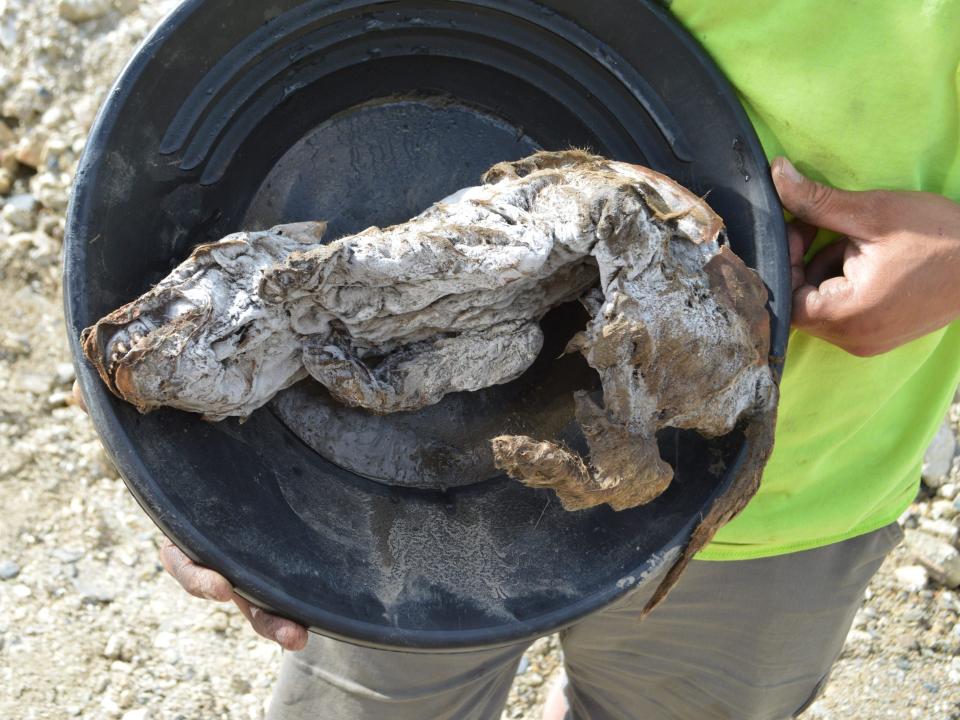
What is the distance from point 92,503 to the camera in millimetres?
2395

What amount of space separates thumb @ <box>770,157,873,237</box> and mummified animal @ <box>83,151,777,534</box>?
0.12 m

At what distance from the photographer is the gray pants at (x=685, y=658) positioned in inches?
59.1

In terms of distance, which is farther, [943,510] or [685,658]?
[943,510]

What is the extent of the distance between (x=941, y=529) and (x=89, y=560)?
233cm

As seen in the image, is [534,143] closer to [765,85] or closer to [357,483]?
[765,85]

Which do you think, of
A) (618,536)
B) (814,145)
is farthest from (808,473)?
(814,145)

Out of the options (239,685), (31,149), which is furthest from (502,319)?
(31,149)

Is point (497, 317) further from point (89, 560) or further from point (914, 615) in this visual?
point (914, 615)

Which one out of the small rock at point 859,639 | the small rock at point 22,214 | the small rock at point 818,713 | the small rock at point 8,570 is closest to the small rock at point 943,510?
the small rock at point 859,639

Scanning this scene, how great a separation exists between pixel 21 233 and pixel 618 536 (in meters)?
2.30

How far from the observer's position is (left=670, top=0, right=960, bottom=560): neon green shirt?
114 centimetres

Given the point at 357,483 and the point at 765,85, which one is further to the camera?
the point at 357,483

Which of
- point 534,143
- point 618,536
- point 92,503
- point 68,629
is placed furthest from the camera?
point 92,503

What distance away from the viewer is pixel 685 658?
1.66 meters
